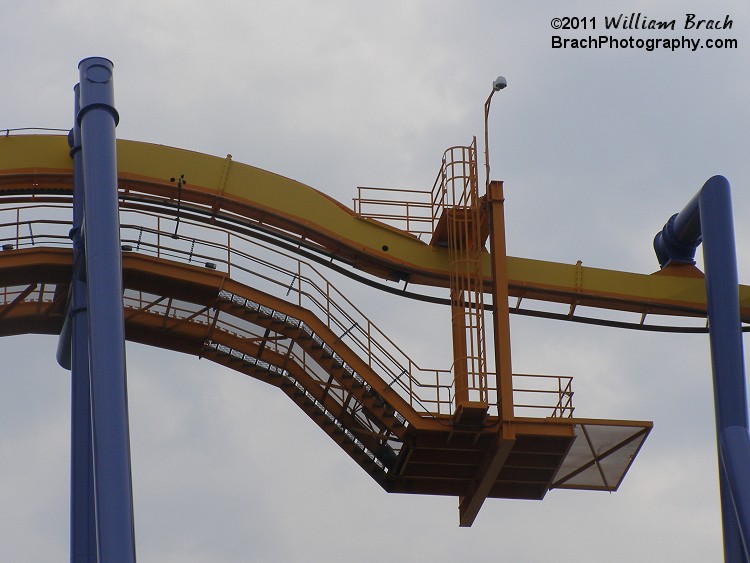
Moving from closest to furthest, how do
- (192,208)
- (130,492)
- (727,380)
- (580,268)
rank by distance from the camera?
1. (130,492)
2. (727,380)
3. (192,208)
4. (580,268)

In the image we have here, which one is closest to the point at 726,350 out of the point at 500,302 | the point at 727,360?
the point at 727,360

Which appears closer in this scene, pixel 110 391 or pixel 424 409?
pixel 110 391

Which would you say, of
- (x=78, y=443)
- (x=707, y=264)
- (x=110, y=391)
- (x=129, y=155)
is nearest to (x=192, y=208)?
(x=129, y=155)

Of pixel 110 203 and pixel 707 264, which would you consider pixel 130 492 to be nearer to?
pixel 110 203

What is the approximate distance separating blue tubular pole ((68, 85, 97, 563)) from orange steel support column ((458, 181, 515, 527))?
710 cm

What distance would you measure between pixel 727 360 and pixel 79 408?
10701 millimetres

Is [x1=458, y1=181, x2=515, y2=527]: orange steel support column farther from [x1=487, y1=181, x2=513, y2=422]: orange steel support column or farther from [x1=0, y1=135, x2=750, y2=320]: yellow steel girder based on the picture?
[x1=0, y1=135, x2=750, y2=320]: yellow steel girder

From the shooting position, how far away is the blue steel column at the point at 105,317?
64.8 ft

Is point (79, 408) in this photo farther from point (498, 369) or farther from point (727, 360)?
point (727, 360)

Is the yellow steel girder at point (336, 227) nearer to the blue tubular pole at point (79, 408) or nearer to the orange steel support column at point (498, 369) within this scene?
the orange steel support column at point (498, 369)

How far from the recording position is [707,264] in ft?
87.9

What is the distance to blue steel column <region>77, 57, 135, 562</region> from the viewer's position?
778 inches

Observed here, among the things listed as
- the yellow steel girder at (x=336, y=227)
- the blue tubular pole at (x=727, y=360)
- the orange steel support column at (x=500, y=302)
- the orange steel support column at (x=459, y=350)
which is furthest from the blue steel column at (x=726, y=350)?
the orange steel support column at (x=459, y=350)

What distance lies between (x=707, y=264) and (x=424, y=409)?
5.57 meters
